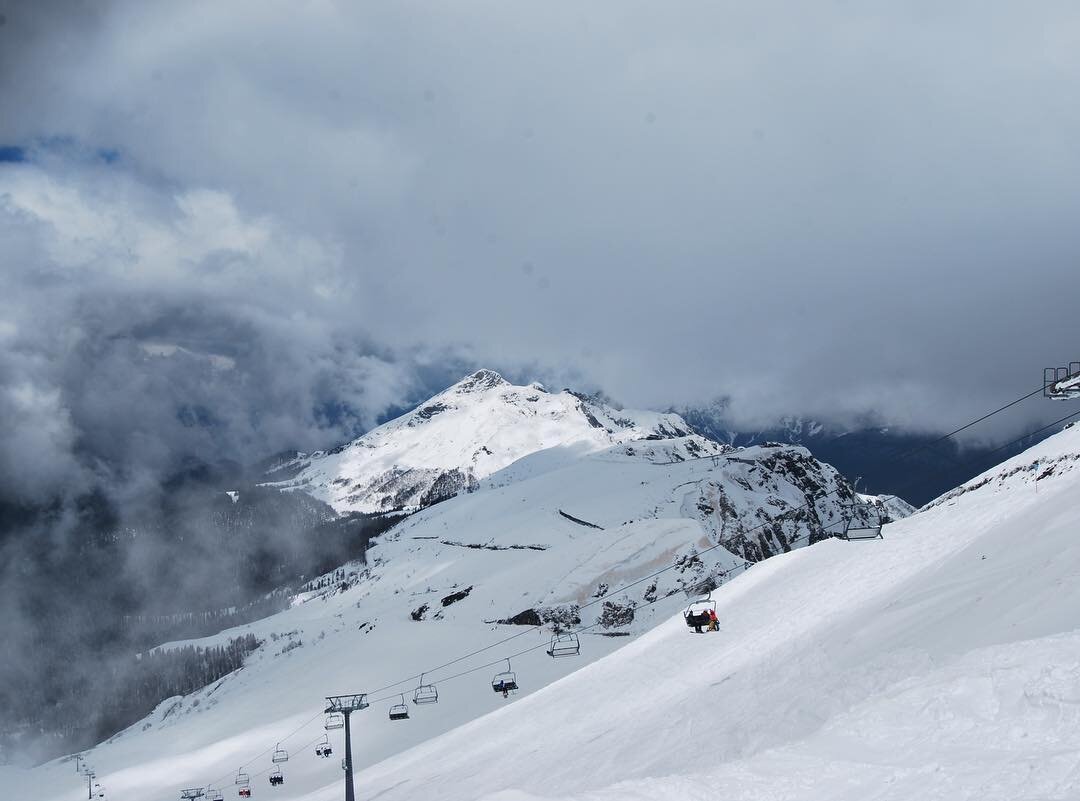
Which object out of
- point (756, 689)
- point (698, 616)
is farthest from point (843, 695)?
point (698, 616)

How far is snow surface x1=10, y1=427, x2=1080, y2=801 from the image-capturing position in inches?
650

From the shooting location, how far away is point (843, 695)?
24250 millimetres

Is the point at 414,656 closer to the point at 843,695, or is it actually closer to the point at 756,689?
the point at 756,689

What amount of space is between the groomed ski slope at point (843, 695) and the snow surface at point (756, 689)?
0.09 m

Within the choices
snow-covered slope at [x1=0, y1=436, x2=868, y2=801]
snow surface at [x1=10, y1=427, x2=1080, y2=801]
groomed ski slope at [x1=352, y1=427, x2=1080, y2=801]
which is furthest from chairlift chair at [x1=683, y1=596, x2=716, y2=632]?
snow-covered slope at [x1=0, y1=436, x2=868, y2=801]

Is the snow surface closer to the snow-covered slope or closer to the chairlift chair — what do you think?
the snow-covered slope

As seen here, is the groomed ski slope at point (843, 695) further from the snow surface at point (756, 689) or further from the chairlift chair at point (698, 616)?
the chairlift chair at point (698, 616)

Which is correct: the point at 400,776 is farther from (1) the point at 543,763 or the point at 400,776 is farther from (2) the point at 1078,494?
(2) the point at 1078,494

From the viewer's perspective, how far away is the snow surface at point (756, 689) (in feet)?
54.1

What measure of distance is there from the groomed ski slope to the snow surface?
0.09 meters

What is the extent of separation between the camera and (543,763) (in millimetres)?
33719

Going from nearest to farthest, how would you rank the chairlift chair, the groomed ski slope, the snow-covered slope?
1. the groomed ski slope
2. the chairlift chair
3. the snow-covered slope

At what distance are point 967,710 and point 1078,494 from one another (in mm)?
20380

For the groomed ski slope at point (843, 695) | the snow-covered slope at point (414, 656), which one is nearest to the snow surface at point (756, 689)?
the groomed ski slope at point (843, 695)
